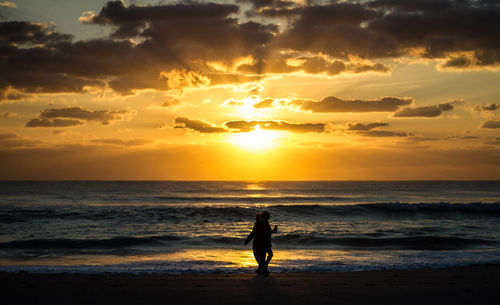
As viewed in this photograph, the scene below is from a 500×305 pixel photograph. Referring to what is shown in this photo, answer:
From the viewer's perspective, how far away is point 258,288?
9.87 metres

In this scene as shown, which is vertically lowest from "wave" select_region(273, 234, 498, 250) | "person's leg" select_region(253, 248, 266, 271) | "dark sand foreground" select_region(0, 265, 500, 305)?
"wave" select_region(273, 234, 498, 250)

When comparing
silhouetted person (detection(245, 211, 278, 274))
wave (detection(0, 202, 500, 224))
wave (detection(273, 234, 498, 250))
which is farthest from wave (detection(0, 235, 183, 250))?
silhouetted person (detection(245, 211, 278, 274))

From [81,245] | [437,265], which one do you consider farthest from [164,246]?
[437,265]

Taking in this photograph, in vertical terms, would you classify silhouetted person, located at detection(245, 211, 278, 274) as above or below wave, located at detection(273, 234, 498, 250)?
above

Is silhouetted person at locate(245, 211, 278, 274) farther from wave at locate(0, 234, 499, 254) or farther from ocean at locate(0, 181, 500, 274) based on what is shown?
wave at locate(0, 234, 499, 254)

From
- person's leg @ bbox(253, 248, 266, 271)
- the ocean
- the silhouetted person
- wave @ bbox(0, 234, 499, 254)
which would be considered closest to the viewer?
person's leg @ bbox(253, 248, 266, 271)

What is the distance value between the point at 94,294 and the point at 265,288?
382cm

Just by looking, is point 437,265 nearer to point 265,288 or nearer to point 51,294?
point 265,288

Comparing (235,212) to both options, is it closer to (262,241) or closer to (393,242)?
(393,242)

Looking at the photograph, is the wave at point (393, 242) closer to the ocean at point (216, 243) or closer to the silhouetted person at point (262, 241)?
the ocean at point (216, 243)

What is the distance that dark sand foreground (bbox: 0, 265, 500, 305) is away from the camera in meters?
8.73

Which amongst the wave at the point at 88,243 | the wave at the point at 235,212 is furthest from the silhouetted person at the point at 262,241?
the wave at the point at 235,212

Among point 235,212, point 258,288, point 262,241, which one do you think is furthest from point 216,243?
point 235,212

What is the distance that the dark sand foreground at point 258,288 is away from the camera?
8.73 m
